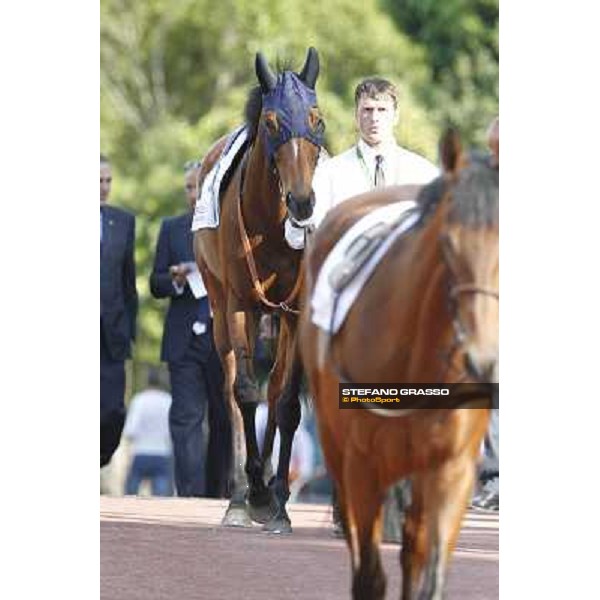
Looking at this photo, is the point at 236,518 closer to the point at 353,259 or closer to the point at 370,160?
the point at 370,160

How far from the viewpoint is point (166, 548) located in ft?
33.0

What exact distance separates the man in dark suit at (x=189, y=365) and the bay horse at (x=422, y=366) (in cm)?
340

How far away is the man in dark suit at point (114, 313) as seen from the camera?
1134 centimetres

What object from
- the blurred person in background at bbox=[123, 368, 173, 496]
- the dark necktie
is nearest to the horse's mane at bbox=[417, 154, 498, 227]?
the dark necktie

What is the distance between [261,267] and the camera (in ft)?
34.8

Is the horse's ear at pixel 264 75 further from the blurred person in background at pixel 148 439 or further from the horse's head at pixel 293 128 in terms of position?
the blurred person in background at pixel 148 439

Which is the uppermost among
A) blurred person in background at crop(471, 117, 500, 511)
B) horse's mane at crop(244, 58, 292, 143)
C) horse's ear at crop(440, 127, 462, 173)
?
horse's mane at crop(244, 58, 292, 143)

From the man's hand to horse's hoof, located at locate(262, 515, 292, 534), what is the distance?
179 cm

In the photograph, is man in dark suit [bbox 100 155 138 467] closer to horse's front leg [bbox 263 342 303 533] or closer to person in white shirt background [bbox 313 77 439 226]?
horse's front leg [bbox 263 342 303 533]

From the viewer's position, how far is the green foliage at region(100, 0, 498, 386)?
384 inches

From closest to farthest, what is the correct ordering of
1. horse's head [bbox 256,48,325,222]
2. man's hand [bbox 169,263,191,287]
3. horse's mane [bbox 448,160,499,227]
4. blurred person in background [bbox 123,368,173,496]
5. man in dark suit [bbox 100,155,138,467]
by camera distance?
1. horse's mane [bbox 448,160,499,227]
2. horse's head [bbox 256,48,325,222]
3. man in dark suit [bbox 100,155,138,467]
4. man's hand [bbox 169,263,191,287]
5. blurred person in background [bbox 123,368,173,496]

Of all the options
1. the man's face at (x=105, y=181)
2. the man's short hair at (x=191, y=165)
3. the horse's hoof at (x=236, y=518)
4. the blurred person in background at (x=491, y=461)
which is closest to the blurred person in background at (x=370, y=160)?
the blurred person in background at (x=491, y=461)
